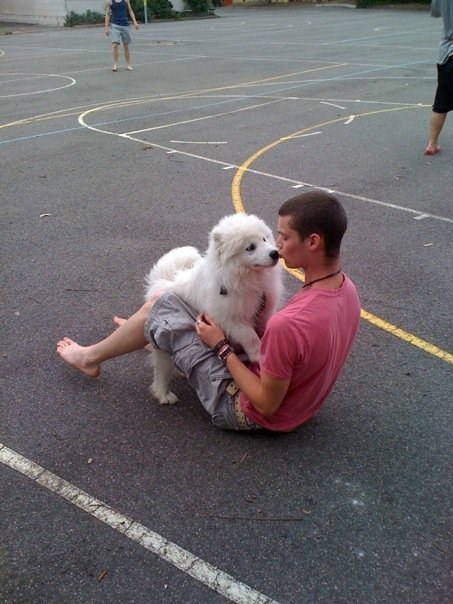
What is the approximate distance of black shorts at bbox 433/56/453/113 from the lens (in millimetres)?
8688

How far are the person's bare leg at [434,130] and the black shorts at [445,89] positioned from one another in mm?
128

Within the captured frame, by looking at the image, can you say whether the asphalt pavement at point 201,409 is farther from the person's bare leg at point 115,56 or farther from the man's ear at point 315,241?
the person's bare leg at point 115,56

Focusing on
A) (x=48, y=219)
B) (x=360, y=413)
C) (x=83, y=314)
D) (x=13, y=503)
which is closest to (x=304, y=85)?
(x=48, y=219)

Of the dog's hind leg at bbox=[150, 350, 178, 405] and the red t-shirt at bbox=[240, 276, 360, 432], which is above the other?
the red t-shirt at bbox=[240, 276, 360, 432]

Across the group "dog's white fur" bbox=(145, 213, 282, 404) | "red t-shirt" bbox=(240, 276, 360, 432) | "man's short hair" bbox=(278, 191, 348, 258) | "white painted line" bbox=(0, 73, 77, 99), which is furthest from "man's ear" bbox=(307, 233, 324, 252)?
"white painted line" bbox=(0, 73, 77, 99)

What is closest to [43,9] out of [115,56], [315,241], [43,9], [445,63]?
[43,9]

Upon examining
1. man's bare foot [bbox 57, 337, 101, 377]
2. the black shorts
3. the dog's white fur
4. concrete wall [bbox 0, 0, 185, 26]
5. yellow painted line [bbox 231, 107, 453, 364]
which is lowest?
yellow painted line [bbox 231, 107, 453, 364]

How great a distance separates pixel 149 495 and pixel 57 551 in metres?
0.51

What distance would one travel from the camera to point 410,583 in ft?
8.48

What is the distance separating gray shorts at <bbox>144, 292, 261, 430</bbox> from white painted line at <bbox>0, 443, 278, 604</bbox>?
0.80 metres

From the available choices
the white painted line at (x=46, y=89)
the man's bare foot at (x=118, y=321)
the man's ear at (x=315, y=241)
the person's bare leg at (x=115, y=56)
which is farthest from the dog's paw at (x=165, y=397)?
the person's bare leg at (x=115, y=56)

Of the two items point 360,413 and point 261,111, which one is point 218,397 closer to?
point 360,413

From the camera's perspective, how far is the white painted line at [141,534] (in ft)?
8.37

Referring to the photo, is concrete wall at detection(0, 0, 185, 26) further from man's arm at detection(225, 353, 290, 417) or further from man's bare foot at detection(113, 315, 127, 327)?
man's arm at detection(225, 353, 290, 417)
